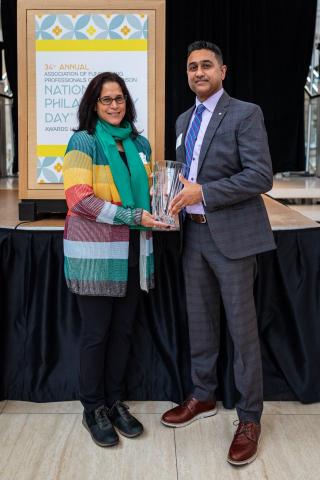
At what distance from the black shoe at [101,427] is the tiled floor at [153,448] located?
0.09 ft

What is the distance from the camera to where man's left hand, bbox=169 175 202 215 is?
1.85 meters

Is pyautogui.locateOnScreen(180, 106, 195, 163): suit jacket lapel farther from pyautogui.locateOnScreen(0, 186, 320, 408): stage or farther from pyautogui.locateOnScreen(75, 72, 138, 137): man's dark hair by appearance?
pyautogui.locateOnScreen(0, 186, 320, 408): stage

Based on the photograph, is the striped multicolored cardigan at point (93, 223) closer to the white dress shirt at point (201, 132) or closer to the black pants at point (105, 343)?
the black pants at point (105, 343)

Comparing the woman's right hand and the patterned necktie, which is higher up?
the patterned necktie

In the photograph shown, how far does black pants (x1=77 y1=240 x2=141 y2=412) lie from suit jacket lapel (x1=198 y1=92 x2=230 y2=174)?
51 cm

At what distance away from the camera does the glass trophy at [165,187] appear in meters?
1.83

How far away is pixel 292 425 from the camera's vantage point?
87.4 inches

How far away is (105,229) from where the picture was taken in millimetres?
1965

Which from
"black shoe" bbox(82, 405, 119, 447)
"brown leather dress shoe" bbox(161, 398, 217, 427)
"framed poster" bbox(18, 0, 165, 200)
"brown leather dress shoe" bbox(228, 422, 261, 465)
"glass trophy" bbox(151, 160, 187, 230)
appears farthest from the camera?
"framed poster" bbox(18, 0, 165, 200)

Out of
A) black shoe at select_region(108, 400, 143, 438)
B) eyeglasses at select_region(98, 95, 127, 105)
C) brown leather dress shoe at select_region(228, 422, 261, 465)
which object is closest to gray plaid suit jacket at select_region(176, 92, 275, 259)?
eyeglasses at select_region(98, 95, 127, 105)

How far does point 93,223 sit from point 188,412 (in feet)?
2.88

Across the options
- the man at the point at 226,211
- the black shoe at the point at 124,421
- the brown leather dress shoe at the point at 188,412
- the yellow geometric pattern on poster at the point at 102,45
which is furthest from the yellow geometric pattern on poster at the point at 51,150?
the brown leather dress shoe at the point at 188,412

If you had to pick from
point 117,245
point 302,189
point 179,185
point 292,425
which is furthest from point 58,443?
point 302,189

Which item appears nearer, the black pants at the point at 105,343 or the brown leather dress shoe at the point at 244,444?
the brown leather dress shoe at the point at 244,444
